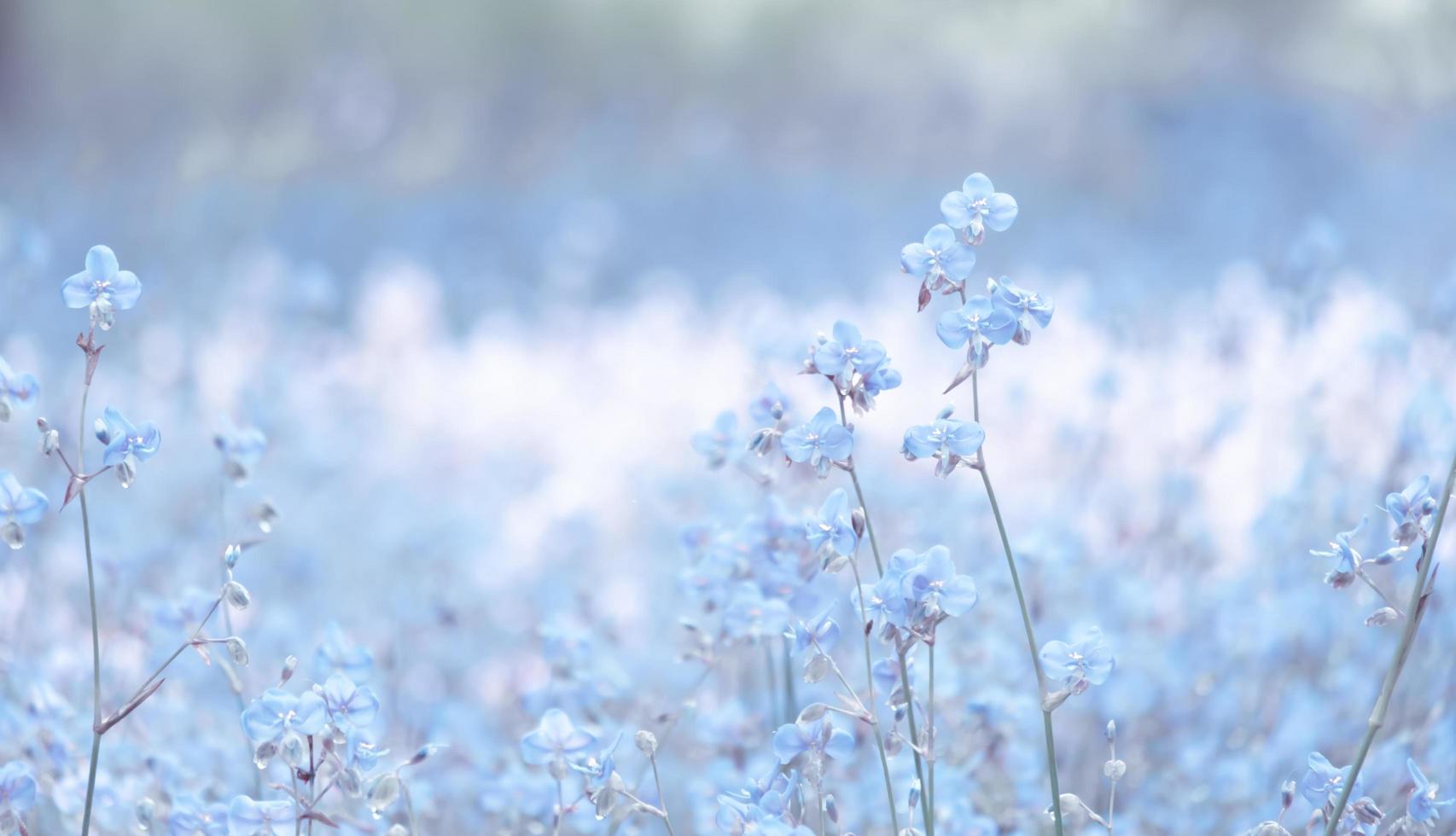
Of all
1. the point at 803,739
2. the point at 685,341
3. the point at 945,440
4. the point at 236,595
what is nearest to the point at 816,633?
the point at 803,739

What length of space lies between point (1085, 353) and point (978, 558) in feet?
4.63

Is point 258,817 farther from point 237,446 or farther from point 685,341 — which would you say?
point 685,341

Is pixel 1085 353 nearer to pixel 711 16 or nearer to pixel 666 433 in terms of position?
pixel 666 433

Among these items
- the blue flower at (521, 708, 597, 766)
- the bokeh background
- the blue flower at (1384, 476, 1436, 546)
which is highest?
the bokeh background

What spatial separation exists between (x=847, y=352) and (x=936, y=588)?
229 mm

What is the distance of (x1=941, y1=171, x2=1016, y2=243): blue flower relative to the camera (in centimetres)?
120

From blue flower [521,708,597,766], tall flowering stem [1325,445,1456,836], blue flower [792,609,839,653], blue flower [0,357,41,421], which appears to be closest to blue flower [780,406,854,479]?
blue flower [792,609,839,653]

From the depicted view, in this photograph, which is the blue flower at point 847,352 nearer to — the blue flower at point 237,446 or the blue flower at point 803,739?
the blue flower at point 803,739

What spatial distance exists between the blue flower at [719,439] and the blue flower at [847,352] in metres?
0.38

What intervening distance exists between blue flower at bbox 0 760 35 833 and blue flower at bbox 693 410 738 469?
30.9 inches

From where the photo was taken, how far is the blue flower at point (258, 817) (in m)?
1.20

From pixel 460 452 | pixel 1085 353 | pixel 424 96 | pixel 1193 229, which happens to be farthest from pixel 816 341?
pixel 424 96

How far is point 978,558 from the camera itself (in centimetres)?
245

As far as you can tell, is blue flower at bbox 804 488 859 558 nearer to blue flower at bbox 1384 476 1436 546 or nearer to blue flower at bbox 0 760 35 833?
blue flower at bbox 1384 476 1436 546
